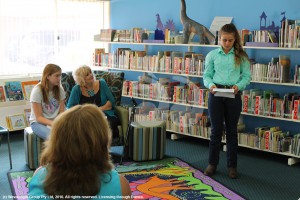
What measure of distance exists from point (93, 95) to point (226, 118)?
4.91ft

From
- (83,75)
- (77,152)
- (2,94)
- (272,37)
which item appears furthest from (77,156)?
(2,94)

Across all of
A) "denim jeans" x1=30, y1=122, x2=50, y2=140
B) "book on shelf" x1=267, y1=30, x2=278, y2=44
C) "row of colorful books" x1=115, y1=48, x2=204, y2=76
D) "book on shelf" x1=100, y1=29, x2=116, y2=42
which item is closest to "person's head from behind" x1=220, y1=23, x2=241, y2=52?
"book on shelf" x1=267, y1=30, x2=278, y2=44

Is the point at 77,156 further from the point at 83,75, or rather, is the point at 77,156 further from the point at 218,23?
the point at 218,23

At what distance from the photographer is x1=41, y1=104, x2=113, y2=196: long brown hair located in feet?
4.77

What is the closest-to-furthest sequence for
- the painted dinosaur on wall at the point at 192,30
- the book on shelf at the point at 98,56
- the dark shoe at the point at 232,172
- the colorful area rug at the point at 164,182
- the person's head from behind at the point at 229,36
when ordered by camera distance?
the colorful area rug at the point at 164,182 < the person's head from behind at the point at 229,36 < the dark shoe at the point at 232,172 < the painted dinosaur on wall at the point at 192,30 < the book on shelf at the point at 98,56

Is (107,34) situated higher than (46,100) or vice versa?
(107,34)

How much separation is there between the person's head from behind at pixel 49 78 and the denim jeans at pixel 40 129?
0.26 meters

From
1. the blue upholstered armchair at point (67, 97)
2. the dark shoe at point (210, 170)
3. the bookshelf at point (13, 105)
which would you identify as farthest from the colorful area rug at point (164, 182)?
the bookshelf at point (13, 105)

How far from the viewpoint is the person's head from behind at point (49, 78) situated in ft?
13.5

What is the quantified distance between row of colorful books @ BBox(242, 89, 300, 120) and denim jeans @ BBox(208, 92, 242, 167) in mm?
841

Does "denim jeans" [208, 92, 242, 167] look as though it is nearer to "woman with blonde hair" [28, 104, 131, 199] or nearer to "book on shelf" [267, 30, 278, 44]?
"book on shelf" [267, 30, 278, 44]

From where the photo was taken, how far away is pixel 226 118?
4.01 meters

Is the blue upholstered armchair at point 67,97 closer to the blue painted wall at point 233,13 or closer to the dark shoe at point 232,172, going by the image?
the dark shoe at point 232,172

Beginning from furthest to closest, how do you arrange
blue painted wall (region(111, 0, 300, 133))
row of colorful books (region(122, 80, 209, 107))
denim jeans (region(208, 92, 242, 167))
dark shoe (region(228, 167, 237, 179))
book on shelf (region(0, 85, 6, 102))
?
book on shelf (region(0, 85, 6, 102))
row of colorful books (region(122, 80, 209, 107))
blue painted wall (region(111, 0, 300, 133))
dark shoe (region(228, 167, 237, 179))
denim jeans (region(208, 92, 242, 167))
